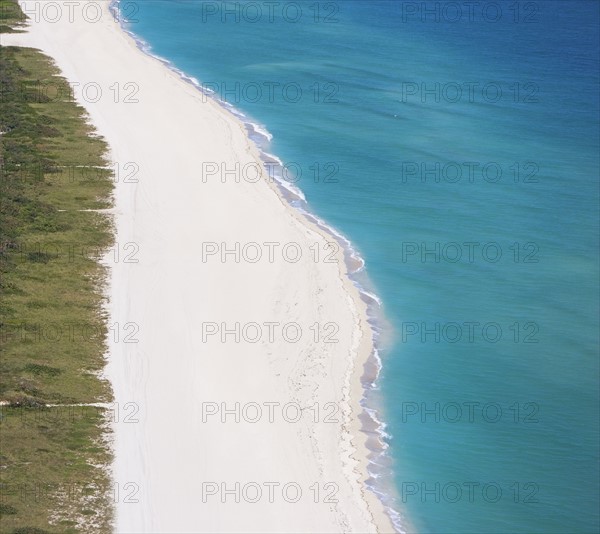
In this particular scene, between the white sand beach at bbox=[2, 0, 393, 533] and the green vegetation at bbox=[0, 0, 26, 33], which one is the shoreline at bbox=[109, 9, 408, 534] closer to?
the white sand beach at bbox=[2, 0, 393, 533]

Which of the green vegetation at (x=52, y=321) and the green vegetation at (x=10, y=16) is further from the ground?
the green vegetation at (x=10, y=16)

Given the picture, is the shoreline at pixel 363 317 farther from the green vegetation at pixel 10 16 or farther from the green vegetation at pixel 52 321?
the green vegetation at pixel 10 16

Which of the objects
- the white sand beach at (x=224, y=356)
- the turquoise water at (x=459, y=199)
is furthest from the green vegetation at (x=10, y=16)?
the white sand beach at (x=224, y=356)

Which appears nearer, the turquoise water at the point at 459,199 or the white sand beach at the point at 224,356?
the white sand beach at the point at 224,356

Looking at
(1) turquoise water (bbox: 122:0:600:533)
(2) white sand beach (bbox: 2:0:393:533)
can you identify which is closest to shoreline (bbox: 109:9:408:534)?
(2) white sand beach (bbox: 2:0:393:533)

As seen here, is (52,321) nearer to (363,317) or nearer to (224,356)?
A: (224,356)

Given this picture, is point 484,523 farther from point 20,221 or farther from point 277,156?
point 277,156
